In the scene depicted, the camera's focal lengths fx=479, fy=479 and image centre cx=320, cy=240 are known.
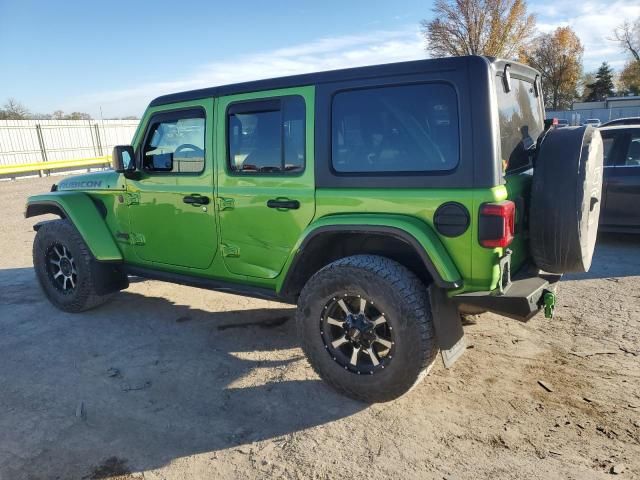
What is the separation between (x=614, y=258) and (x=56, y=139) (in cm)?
2300

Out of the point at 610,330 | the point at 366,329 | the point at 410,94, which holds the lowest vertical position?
the point at 610,330

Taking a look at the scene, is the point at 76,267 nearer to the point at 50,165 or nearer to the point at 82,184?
the point at 82,184

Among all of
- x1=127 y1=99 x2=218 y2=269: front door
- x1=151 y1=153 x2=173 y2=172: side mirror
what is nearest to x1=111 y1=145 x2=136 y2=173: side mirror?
x1=127 y1=99 x2=218 y2=269: front door

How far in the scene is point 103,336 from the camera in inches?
168

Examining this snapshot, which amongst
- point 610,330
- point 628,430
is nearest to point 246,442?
point 628,430

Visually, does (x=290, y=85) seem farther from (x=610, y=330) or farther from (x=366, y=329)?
(x=610, y=330)

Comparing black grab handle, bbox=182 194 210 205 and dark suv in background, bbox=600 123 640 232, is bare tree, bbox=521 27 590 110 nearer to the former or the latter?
dark suv in background, bbox=600 123 640 232

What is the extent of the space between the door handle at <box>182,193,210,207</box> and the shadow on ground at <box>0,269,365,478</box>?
1.20 metres

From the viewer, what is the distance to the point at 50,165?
1945 cm

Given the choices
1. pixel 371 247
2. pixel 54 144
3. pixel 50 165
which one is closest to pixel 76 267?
pixel 371 247

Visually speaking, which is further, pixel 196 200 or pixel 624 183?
pixel 624 183

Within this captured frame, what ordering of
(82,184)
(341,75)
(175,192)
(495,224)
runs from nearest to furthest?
(495,224) < (341,75) < (175,192) < (82,184)

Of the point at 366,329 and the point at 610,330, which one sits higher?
the point at 366,329

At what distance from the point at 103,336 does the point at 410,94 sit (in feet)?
10.9
